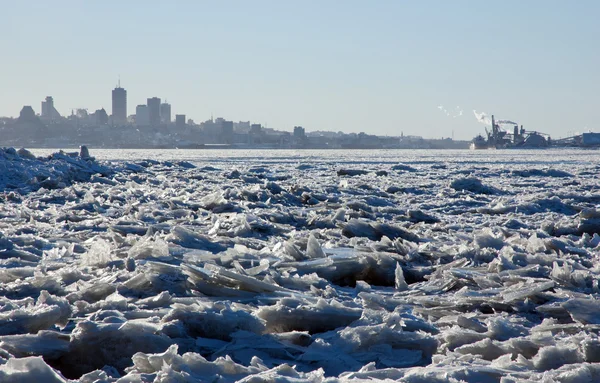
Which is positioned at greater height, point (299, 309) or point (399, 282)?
point (299, 309)

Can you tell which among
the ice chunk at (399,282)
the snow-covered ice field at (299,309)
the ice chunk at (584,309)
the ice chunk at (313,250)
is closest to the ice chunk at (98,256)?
the snow-covered ice field at (299,309)

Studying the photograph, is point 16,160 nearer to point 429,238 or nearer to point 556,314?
point 429,238

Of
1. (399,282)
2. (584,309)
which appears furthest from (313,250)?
(584,309)

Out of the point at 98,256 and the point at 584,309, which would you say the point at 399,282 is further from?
the point at 98,256

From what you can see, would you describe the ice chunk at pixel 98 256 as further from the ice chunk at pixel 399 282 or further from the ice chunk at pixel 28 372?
the ice chunk at pixel 28 372

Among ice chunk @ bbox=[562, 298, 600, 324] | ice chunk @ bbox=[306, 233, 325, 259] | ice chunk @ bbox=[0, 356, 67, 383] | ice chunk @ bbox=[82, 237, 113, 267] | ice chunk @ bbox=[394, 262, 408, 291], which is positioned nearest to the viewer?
ice chunk @ bbox=[0, 356, 67, 383]

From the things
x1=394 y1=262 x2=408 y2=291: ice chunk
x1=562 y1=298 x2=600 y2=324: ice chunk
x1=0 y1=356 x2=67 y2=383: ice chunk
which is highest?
x1=0 y1=356 x2=67 y2=383: ice chunk

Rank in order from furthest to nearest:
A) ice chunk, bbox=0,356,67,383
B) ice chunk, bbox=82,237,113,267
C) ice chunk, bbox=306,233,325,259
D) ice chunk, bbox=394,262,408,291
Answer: ice chunk, bbox=306,233,325,259 < ice chunk, bbox=82,237,113,267 < ice chunk, bbox=394,262,408,291 < ice chunk, bbox=0,356,67,383

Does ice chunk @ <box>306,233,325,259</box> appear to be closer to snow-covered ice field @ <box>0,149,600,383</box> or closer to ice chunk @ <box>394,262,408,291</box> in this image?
snow-covered ice field @ <box>0,149,600,383</box>

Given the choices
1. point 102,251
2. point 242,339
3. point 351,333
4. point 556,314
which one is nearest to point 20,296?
point 102,251

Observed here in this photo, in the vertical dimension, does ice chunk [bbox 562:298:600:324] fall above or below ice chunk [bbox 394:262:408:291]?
above

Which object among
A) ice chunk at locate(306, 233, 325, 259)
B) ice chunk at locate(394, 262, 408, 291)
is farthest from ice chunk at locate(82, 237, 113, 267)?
ice chunk at locate(394, 262, 408, 291)

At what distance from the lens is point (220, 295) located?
11.0 feet

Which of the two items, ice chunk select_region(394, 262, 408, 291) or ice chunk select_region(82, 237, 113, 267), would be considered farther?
ice chunk select_region(82, 237, 113, 267)
